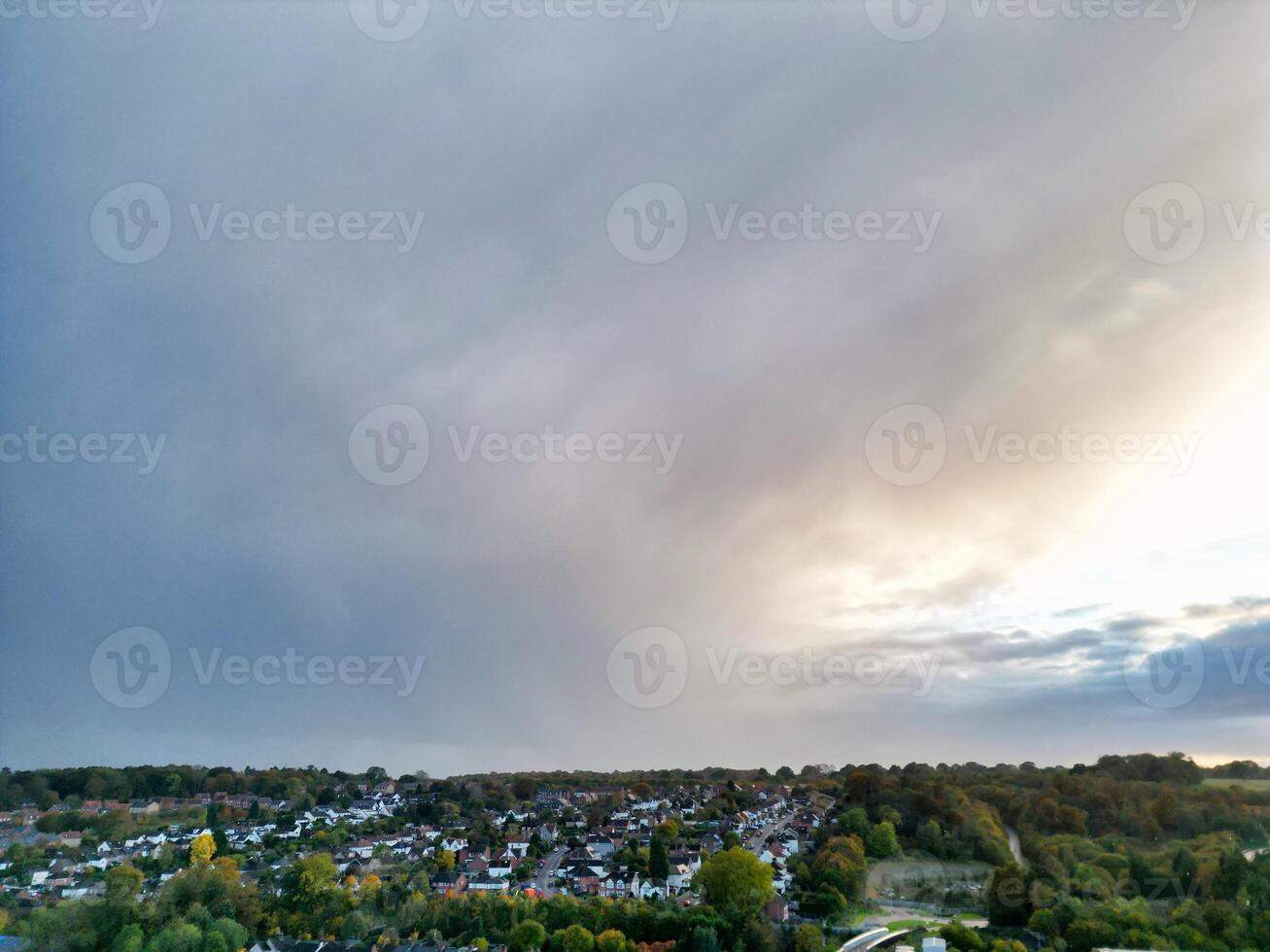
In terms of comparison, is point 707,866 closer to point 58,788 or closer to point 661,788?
point 661,788

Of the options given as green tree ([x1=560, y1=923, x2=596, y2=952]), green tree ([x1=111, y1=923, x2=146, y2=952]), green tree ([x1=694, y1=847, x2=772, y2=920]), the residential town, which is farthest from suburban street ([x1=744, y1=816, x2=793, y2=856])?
green tree ([x1=111, y1=923, x2=146, y2=952])

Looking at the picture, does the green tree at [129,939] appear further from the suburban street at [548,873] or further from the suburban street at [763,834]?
the suburban street at [763,834]

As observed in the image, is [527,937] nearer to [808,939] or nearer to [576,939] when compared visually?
[576,939]

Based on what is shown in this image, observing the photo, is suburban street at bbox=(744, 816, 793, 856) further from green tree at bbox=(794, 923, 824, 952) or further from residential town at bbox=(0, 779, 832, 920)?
green tree at bbox=(794, 923, 824, 952)

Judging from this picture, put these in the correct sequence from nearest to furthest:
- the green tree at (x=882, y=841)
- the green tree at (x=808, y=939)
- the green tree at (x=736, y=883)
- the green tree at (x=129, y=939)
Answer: the green tree at (x=808, y=939)
the green tree at (x=129, y=939)
the green tree at (x=736, y=883)
the green tree at (x=882, y=841)

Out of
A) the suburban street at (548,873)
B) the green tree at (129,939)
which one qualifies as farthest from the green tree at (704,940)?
the green tree at (129,939)

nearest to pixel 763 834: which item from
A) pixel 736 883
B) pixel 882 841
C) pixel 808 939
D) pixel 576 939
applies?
pixel 882 841

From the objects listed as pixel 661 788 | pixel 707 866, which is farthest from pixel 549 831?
pixel 707 866

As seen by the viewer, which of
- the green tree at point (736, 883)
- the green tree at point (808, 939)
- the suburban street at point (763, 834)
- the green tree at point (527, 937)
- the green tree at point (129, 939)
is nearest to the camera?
the green tree at point (808, 939)
